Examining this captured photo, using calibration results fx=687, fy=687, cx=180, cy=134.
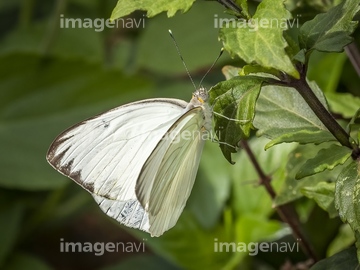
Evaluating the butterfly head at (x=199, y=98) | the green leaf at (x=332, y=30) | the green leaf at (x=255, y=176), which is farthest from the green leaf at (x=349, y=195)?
the green leaf at (x=255, y=176)

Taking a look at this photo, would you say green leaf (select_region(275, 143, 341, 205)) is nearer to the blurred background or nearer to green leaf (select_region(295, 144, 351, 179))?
green leaf (select_region(295, 144, 351, 179))

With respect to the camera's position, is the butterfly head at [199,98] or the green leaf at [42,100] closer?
the butterfly head at [199,98]

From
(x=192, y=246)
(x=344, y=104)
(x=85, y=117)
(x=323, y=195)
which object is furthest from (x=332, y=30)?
(x=85, y=117)

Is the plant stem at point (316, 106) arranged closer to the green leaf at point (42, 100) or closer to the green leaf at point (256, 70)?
the green leaf at point (256, 70)

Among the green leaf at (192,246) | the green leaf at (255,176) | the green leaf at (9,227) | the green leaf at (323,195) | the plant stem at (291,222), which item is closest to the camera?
the green leaf at (323,195)

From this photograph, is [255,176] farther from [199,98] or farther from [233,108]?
[233,108]

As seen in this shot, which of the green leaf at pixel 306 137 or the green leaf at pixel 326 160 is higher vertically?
the green leaf at pixel 306 137

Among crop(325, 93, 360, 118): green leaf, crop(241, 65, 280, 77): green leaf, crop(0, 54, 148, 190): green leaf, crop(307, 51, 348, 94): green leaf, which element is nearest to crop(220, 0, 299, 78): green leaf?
crop(241, 65, 280, 77): green leaf
